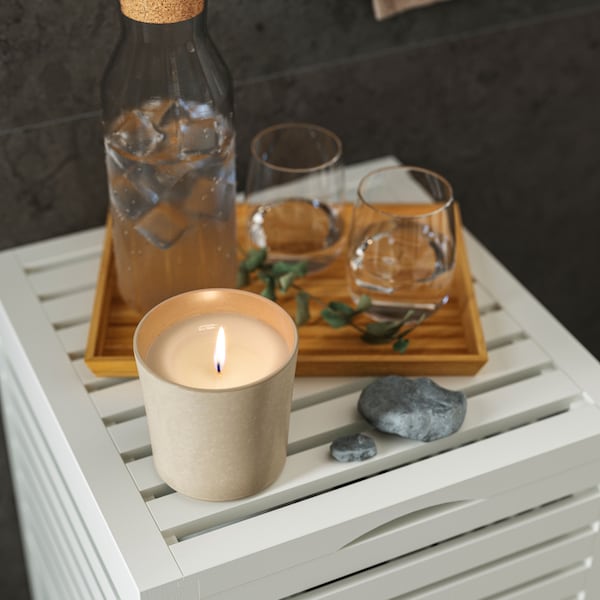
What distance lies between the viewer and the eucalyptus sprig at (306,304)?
86cm

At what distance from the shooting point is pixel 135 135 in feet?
2.74

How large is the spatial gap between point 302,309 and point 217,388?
18cm

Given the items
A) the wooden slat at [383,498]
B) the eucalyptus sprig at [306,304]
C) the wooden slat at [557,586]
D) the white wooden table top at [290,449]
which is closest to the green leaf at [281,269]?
the eucalyptus sprig at [306,304]

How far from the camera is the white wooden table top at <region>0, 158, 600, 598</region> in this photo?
0.72 m

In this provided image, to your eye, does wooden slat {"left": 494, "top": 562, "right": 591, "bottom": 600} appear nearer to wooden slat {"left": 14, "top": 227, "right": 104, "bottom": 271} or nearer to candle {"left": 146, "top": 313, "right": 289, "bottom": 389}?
candle {"left": 146, "top": 313, "right": 289, "bottom": 389}

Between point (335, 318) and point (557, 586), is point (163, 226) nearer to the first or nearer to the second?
point (335, 318)

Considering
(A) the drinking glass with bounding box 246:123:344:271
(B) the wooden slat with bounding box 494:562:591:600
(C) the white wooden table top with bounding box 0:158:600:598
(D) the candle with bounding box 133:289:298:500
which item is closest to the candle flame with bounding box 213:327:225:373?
(D) the candle with bounding box 133:289:298:500

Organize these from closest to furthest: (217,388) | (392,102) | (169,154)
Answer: (217,388)
(169,154)
(392,102)

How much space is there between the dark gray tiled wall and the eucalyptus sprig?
0.73 feet

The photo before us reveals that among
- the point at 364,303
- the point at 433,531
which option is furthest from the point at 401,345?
the point at 433,531

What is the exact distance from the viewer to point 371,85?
113cm

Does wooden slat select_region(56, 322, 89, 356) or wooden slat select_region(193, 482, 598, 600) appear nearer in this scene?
wooden slat select_region(193, 482, 598, 600)

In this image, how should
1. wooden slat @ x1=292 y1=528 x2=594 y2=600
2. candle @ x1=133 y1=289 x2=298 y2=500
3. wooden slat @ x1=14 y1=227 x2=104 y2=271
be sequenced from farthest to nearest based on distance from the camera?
wooden slat @ x1=14 y1=227 x2=104 y2=271 < wooden slat @ x1=292 y1=528 x2=594 y2=600 < candle @ x1=133 y1=289 x2=298 y2=500

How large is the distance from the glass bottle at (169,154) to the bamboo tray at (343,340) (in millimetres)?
36
